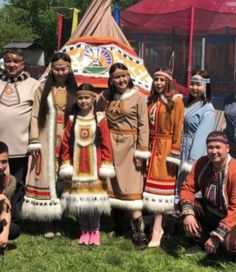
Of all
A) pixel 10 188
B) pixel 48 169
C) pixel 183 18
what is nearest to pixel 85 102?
pixel 48 169

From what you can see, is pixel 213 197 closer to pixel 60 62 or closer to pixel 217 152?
pixel 217 152

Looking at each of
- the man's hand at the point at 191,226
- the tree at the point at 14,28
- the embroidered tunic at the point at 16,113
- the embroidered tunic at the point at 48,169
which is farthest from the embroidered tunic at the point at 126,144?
the tree at the point at 14,28

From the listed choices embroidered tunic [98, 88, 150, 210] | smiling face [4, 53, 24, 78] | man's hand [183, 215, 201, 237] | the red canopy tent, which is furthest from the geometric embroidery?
the red canopy tent

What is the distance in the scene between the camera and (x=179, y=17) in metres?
7.16

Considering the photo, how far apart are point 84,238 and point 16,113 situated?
4.01 ft

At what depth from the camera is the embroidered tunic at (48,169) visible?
473 cm

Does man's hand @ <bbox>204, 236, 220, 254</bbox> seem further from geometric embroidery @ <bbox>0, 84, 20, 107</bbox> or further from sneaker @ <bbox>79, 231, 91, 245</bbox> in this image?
geometric embroidery @ <bbox>0, 84, 20, 107</bbox>

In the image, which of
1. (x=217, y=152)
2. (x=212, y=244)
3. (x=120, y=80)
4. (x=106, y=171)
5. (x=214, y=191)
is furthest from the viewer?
(x=120, y=80)

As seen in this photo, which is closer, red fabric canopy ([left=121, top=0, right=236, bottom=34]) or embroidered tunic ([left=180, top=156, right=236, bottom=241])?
embroidered tunic ([left=180, top=156, right=236, bottom=241])

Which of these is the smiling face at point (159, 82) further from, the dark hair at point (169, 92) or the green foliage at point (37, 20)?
the green foliage at point (37, 20)

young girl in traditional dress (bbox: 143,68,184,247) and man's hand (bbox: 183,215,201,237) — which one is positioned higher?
young girl in traditional dress (bbox: 143,68,184,247)

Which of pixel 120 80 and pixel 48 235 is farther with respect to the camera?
pixel 48 235

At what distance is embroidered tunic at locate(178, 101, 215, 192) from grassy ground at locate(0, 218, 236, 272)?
738 millimetres

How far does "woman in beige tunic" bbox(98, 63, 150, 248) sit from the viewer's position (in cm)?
459
